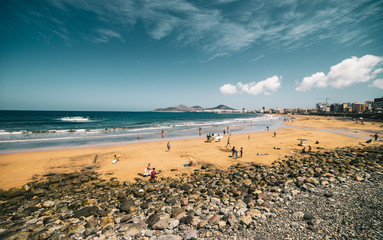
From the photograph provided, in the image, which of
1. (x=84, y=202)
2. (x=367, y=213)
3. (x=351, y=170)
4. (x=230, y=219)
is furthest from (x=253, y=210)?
(x=351, y=170)

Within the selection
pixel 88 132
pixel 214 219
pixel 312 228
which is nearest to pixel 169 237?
pixel 214 219

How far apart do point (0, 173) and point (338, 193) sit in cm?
2700

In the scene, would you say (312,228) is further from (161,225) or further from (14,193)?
(14,193)

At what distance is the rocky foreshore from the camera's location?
258 inches

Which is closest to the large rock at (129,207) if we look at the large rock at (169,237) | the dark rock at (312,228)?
the large rock at (169,237)

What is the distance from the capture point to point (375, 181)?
10625mm

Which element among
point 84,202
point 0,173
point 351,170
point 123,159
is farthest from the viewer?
point 123,159

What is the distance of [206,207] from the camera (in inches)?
323

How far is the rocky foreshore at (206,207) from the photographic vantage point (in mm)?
6547

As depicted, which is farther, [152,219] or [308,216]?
[152,219]

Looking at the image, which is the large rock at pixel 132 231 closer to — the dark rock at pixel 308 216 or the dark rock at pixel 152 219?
the dark rock at pixel 152 219

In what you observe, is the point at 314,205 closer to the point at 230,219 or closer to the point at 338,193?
the point at 338,193

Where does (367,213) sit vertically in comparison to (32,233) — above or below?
above

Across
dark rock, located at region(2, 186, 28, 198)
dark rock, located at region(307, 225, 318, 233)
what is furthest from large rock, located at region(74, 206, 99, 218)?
dark rock, located at region(307, 225, 318, 233)
